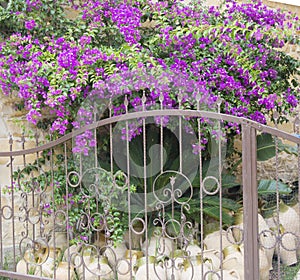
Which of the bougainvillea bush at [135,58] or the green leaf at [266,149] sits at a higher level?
the bougainvillea bush at [135,58]

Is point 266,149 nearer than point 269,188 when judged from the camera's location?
No

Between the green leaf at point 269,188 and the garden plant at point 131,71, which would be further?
the green leaf at point 269,188

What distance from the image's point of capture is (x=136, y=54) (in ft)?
12.8

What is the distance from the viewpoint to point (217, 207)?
414 centimetres

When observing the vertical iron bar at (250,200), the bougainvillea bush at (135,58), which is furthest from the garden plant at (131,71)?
the vertical iron bar at (250,200)

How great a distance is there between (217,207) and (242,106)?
0.81 metres

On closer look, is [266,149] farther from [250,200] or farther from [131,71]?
[250,200]

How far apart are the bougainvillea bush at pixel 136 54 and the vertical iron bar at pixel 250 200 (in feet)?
3.59

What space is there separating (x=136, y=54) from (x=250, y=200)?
5.05ft

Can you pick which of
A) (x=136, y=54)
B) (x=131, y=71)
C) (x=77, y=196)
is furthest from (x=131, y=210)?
(x=136, y=54)

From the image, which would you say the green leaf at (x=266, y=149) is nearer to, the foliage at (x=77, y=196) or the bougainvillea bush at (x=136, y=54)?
the bougainvillea bush at (x=136, y=54)

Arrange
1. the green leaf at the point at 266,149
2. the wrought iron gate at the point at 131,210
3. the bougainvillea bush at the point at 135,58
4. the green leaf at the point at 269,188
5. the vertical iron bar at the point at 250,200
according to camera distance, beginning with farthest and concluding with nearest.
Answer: the green leaf at the point at 266,149, the green leaf at the point at 269,188, the bougainvillea bush at the point at 135,58, the wrought iron gate at the point at 131,210, the vertical iron bar at the point at 250,200

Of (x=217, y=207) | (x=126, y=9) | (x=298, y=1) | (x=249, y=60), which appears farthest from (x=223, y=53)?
(x=298, y=1)

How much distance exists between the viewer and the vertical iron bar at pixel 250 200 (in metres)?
2.86
